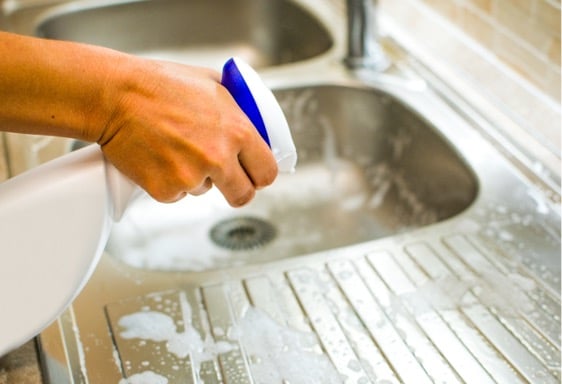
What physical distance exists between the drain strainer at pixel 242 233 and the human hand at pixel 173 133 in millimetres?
514

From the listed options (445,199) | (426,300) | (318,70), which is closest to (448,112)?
(445,199)

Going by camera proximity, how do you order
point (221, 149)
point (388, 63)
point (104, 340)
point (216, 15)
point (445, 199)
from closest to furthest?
point (221, 149) < point (104, 340) < point (445, 199) < point (388, 63) < point (216, 15)

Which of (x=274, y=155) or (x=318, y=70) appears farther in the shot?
(x=318, y=70)

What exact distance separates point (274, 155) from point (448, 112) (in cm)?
47

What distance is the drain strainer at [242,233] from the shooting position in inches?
42.0

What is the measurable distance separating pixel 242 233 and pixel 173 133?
22.4 inches

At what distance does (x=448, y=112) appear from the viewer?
98 centimetres

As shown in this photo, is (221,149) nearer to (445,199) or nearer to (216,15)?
(445,199)

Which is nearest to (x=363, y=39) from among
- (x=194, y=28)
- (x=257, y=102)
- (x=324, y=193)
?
(x=324, y=193)

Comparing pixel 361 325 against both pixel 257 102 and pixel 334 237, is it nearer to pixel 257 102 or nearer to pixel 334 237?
pixel 257 102

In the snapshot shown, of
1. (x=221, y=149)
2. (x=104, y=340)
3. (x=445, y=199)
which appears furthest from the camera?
(x=445, y=199)

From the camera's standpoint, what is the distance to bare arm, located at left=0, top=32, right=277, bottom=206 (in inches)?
20.5

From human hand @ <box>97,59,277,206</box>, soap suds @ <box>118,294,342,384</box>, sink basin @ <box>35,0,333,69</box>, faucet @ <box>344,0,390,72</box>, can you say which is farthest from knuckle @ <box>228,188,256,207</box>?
sink basin @ <box>35,0,333,69</box>

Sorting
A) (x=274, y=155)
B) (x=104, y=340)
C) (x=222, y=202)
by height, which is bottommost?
(x=222, y=202)
